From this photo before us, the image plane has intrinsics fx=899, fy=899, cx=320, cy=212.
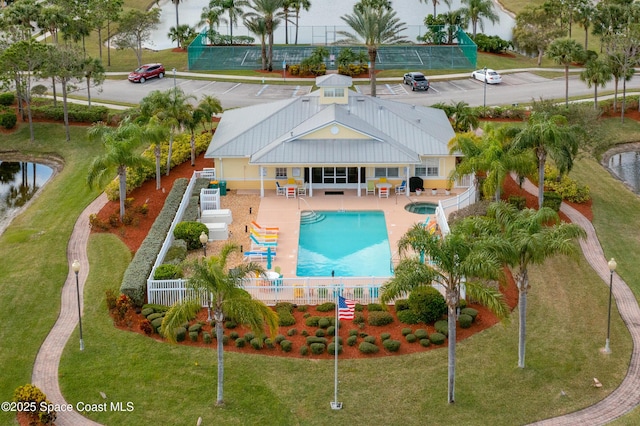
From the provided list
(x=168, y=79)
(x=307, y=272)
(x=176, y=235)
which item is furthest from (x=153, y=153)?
(x=168, y=79)

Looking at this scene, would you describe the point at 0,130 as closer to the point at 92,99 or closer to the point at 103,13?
the point at 92,99

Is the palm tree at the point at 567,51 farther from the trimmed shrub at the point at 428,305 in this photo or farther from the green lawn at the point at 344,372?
the trimmed shrub at the point at 428,305

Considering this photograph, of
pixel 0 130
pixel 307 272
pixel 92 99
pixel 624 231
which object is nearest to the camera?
pixel 307 272

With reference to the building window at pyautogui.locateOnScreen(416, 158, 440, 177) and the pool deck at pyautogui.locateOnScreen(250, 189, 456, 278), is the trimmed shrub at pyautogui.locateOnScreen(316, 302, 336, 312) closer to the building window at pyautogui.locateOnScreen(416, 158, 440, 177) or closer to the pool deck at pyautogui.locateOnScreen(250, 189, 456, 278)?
the pool deck at pyautogui.locateOnScreen(250, 189, 456, 278)

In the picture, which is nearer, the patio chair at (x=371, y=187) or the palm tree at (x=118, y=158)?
the palm tree at (x=118, y=158)

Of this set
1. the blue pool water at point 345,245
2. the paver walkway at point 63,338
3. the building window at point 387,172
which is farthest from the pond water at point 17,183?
the building window at point 387,172

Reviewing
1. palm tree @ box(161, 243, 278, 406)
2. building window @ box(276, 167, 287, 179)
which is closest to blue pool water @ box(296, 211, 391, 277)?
building window @ box(276, 167, 287, 179)
